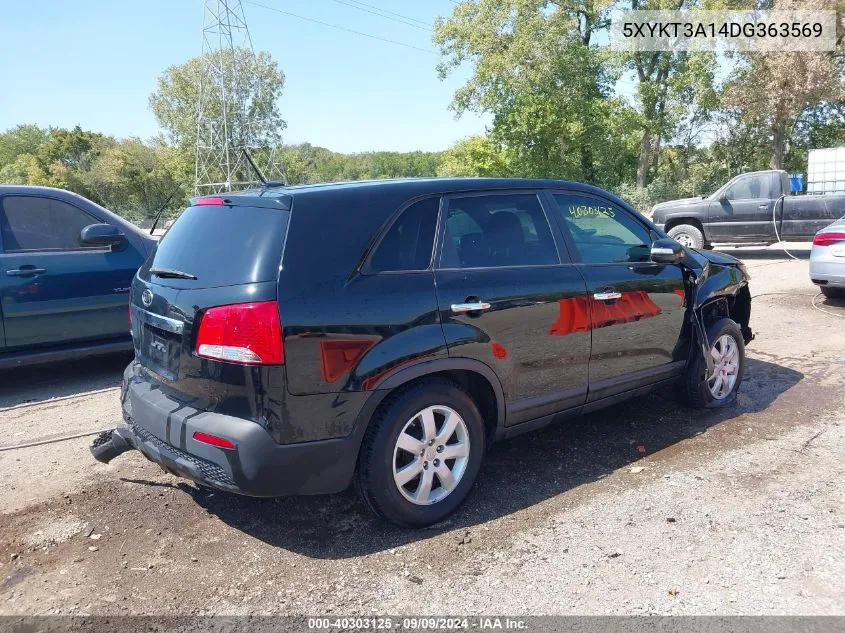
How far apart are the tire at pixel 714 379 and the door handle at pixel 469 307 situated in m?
2.20

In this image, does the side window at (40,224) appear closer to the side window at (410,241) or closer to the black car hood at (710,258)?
the side window at (410,241)

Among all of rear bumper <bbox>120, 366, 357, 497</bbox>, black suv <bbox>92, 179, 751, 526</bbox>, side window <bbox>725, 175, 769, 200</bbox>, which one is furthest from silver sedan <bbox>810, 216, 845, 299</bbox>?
rear bumper <bbox>120, 366, 357, 497</bbox>

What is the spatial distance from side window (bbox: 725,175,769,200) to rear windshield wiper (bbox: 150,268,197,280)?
45.3 feet

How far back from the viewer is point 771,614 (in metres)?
2.69

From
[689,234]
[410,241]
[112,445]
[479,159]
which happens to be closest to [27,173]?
[479,159]

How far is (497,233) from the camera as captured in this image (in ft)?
12.6

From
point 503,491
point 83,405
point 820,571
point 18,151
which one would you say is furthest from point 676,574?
point 18,151

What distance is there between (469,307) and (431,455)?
0.78m

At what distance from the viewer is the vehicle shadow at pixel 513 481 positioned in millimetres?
3400

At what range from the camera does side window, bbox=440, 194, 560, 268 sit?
3.62 meters

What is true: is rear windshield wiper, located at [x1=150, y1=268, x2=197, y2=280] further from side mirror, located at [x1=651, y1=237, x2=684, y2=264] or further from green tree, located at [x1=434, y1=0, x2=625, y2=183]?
green tree, located at [x1=434, y1=0, x2=625, y2=183]

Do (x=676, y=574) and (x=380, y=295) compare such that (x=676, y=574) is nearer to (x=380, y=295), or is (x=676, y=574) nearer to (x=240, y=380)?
(x=380, y=295)

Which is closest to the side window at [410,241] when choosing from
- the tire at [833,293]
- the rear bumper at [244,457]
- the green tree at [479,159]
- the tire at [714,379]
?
the rear bumper at [244,457]

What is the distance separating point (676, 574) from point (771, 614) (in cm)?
40
